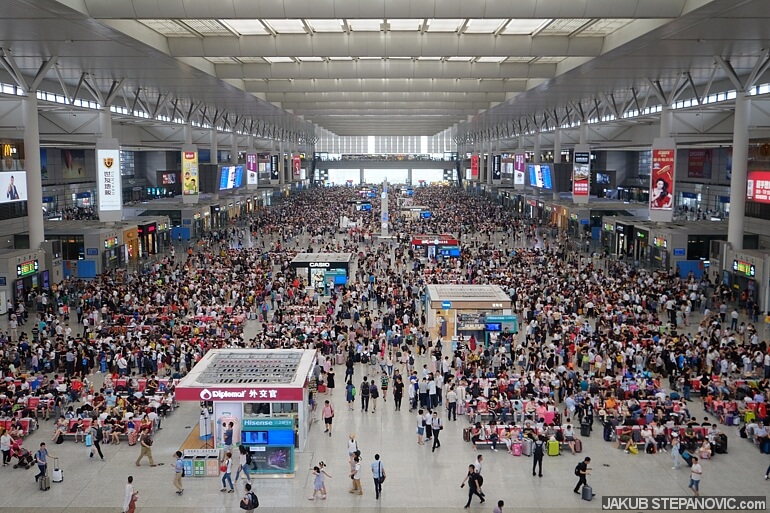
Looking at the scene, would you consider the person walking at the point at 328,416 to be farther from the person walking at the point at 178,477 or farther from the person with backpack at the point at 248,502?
the person with backpack at the point at 248,502

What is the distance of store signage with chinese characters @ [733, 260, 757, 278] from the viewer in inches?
1059

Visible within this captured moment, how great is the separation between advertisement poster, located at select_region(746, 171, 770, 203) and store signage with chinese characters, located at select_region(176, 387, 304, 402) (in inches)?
848

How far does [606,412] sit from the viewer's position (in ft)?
51.9

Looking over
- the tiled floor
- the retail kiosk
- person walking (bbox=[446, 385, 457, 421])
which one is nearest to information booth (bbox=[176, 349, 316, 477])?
the tiled floor

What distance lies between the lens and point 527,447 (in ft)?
47.2

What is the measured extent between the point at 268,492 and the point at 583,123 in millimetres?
41038

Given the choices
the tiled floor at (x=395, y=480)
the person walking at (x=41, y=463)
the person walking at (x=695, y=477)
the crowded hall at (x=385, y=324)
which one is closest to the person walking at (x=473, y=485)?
the crowded hall at (x=385, y=324)

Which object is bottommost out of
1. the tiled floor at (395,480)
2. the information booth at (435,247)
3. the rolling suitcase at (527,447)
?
the tiled floor at (395,480)

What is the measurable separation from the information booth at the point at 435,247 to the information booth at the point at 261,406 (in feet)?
78.2

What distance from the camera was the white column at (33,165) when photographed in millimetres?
28484

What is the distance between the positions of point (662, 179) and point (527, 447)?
2357 centimetres

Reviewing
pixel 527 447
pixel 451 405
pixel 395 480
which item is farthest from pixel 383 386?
pixel 395 480

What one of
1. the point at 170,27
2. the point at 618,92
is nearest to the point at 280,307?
the point at 170,27

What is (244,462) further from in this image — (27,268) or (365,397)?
(27,268)
